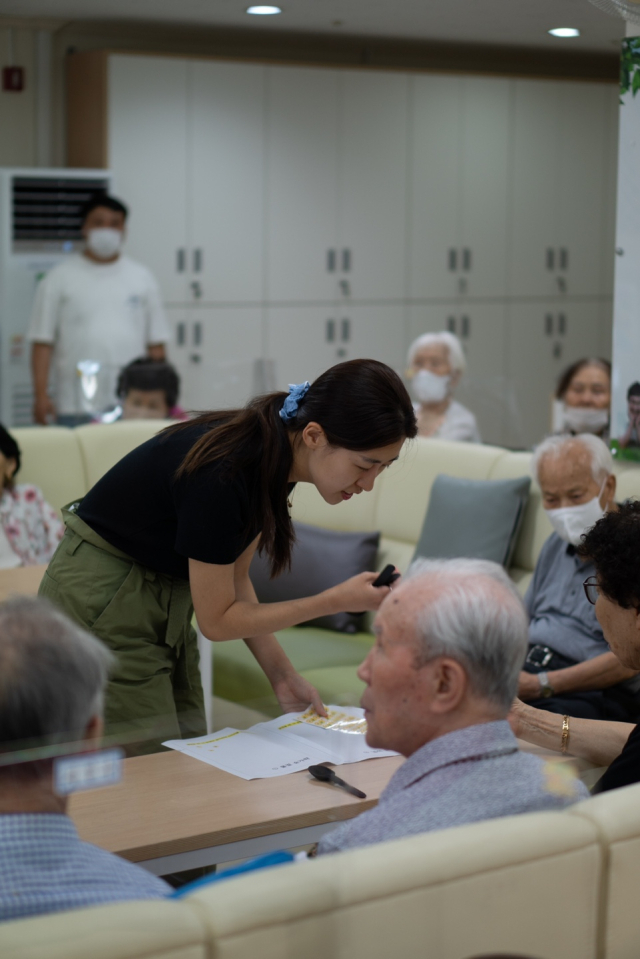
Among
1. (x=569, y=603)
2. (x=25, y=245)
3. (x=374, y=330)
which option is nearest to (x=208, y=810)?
(x=569, y=603)

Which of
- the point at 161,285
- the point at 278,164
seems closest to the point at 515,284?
the point at 278,164

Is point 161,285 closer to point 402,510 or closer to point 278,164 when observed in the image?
point 278,164

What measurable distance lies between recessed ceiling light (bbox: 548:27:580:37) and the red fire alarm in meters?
2.81

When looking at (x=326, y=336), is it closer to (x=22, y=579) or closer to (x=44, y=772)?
(x=22, y=579)

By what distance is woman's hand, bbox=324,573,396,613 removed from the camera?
170 cm

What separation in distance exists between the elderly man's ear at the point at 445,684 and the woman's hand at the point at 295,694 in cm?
51

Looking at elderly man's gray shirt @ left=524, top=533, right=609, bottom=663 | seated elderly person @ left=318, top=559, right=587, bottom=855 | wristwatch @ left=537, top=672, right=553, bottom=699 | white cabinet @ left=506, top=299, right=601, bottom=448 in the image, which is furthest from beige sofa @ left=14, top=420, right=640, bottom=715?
white cabinet @ left=506, top=299, right=601, bottom=448

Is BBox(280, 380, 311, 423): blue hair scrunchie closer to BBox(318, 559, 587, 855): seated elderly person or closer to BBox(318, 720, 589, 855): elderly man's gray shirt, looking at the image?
BBox(318, 559, 587, 855): seated elderly person

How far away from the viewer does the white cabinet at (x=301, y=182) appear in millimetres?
6375

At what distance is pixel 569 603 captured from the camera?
2.78 meters

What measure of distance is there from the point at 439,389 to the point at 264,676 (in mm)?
2579

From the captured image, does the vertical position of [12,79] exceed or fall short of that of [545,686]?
it exceeds it

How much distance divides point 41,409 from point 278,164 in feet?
7.26

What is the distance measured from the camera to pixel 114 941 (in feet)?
3.06
